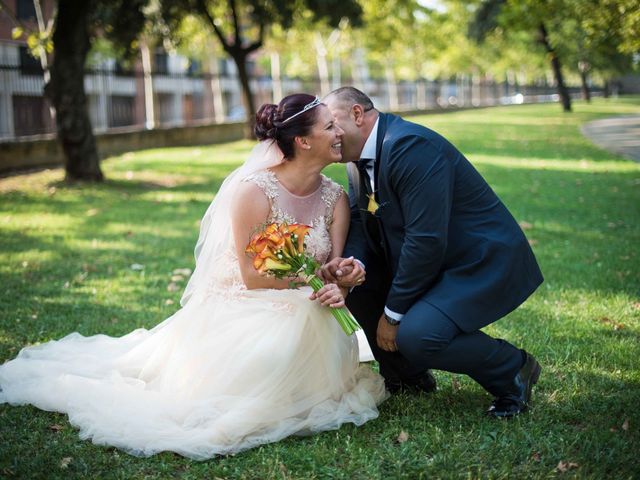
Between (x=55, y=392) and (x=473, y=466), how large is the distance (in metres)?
2.56

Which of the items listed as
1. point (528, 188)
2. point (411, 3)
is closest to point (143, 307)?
point (528, 188)

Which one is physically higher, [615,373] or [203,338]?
[203,338]

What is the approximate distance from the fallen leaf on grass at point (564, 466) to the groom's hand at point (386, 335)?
1076 millimetres

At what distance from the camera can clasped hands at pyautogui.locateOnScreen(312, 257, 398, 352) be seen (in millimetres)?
4129

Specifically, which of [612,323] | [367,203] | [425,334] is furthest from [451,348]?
[612,323]

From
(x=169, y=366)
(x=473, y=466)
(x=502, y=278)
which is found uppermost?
(x=502, y=278)

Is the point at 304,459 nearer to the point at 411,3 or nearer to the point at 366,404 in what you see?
the point at 366,404

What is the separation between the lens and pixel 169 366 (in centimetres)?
452

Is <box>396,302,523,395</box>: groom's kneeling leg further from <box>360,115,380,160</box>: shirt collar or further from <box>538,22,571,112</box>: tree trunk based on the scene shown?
<box>538,22,571,112</box>: tree trunk

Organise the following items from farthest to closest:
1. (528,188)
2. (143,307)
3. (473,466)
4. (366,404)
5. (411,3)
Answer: (411,3)
(528,188)
(143,307)
(366,404)
(473,466)

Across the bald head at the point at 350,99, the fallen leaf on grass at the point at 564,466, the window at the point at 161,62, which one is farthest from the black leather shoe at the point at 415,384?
the window at the point at 161,62

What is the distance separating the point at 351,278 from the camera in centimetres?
412

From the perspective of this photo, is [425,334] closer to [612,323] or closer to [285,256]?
[285,256]

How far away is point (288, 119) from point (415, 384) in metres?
1.84
